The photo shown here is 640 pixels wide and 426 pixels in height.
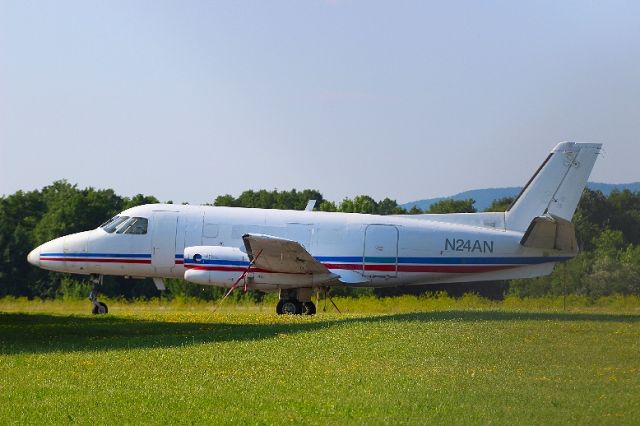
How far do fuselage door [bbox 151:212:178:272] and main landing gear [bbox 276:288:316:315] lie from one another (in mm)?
3539

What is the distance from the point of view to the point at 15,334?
2564 centimetres

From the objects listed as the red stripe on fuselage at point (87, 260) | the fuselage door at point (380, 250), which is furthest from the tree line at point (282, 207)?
the red stripe on fuselage at point (87, 260)

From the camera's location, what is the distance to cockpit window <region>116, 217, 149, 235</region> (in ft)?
114

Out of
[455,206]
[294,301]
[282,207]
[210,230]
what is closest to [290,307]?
[294,301]

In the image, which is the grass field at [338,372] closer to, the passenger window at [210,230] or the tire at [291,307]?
the tire at [291,307]

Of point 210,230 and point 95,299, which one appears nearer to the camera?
point 210,230

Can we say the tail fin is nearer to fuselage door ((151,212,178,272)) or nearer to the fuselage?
the fuselage

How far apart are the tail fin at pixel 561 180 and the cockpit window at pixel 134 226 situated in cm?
1148

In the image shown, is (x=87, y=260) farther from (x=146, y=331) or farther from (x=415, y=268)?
(x=415, y=268)

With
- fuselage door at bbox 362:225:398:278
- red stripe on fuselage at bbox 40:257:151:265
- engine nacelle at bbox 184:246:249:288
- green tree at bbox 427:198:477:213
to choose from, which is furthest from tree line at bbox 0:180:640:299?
red stripe on fuselage at bbox 40:257:151:265

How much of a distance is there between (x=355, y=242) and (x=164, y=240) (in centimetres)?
578

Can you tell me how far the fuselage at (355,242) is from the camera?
109 ft

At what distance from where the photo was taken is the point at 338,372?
1700cm

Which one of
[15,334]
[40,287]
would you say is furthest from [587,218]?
[40,287]
